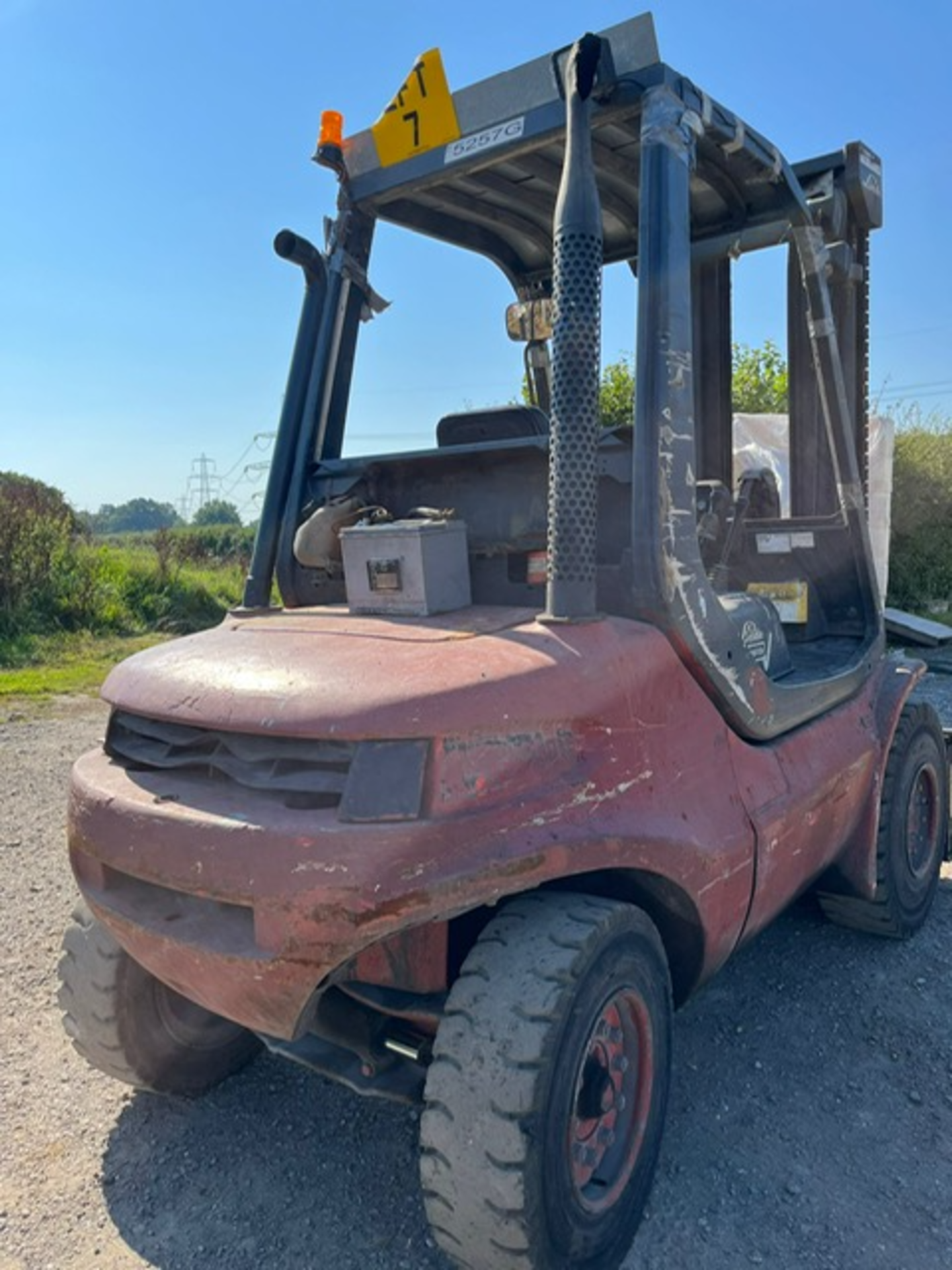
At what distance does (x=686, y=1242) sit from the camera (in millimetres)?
2414

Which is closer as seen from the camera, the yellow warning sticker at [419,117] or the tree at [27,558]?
the yellow warning sticker at [419,117]

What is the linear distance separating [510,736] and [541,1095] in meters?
0.74

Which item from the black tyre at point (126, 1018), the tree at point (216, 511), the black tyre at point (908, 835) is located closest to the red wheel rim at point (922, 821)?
the black tyre at point (908, 835)

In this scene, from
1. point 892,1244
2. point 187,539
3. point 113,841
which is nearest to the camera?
point 113,841

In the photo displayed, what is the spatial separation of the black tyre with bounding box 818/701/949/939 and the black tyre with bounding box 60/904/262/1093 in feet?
8.37

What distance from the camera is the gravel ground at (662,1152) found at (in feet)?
7.93

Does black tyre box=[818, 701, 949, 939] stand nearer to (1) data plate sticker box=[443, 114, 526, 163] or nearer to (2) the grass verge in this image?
(1) data plate sticker box=[443, 114, 526, 163]

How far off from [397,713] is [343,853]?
302 millimetres

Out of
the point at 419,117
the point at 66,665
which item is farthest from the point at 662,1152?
the point at 66,665

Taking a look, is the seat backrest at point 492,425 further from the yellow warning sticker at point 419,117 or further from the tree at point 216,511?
the tree at point 216,511

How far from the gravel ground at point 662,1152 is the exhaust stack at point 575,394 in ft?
5.39

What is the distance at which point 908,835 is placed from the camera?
4031 mm

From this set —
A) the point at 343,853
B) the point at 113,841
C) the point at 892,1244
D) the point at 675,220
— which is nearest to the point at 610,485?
the point at 675,220

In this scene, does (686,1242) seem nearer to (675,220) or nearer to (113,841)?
(113,841)
